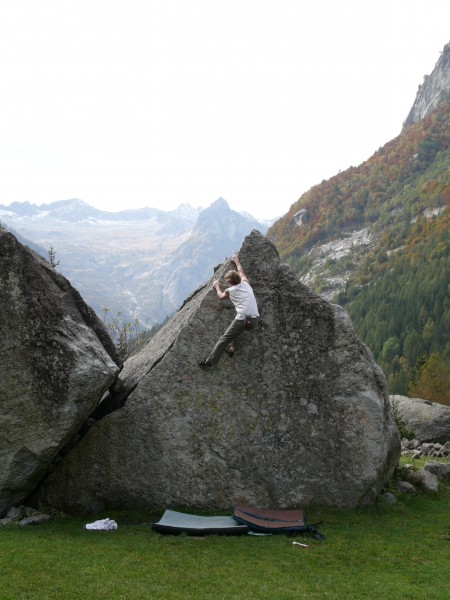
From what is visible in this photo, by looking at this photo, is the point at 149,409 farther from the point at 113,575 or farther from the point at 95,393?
the point at 113,575

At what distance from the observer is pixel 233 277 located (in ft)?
63.6

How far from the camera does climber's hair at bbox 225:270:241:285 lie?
63.3 ft

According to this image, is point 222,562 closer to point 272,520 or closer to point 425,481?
point 272,520

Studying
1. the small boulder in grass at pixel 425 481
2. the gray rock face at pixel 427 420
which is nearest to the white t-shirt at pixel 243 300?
the small boulder in grass at pixel 425 481

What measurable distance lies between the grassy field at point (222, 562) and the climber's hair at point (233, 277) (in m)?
8.37

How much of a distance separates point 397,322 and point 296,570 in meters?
147

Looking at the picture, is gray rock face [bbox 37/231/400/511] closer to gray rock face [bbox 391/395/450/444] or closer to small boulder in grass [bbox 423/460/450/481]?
small boulder in grass [bbox 423/460/450/481]

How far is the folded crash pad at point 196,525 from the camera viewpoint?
53.2 ft

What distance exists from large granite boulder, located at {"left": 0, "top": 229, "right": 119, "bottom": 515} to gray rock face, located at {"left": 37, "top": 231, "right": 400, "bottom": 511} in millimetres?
1897

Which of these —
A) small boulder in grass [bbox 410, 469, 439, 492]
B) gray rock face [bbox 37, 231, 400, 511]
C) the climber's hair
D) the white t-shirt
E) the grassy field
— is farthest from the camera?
small boulder in grass [bbox 410, 469, 439, 492]

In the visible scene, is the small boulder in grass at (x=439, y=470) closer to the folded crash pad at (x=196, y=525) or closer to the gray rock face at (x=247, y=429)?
the gray rock face at (x=247, y=429)

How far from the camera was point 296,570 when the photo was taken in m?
13.9

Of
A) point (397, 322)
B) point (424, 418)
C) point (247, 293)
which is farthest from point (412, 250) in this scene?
point (247, 293)

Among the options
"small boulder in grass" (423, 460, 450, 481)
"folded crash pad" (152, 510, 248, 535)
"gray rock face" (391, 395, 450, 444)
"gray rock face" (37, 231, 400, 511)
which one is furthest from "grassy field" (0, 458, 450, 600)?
"gray rock face" (391, 395, 450, 444)
